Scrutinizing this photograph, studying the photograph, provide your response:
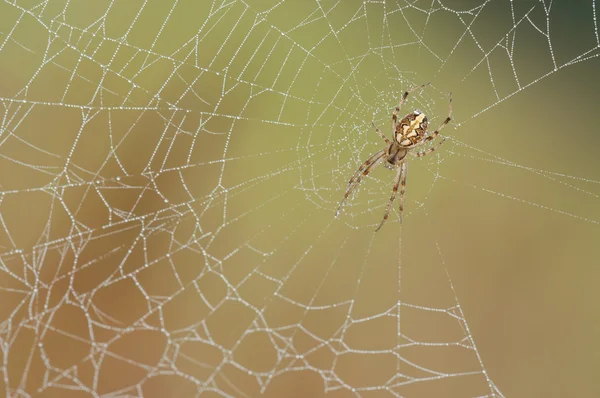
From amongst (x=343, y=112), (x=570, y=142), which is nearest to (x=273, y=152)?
(x=343, y=112)

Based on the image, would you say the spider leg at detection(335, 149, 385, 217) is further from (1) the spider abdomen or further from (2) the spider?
(1) the spider abdomen

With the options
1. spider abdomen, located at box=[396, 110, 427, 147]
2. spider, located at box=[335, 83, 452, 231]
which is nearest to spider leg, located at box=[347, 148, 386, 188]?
spider, located at box=[335, 83, 452, 231]

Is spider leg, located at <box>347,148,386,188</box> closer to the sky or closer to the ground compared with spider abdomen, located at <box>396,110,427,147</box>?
closer to the ground

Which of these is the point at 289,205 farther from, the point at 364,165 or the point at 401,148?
the point at 401,148

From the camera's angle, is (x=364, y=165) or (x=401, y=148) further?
(x=364, y=165)

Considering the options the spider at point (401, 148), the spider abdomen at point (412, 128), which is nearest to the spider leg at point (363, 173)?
the spider at point (401, 148)

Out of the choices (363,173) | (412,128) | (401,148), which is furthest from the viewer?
(363,173)

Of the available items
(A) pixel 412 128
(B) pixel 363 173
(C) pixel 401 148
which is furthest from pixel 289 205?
(A) pixel 412 128
